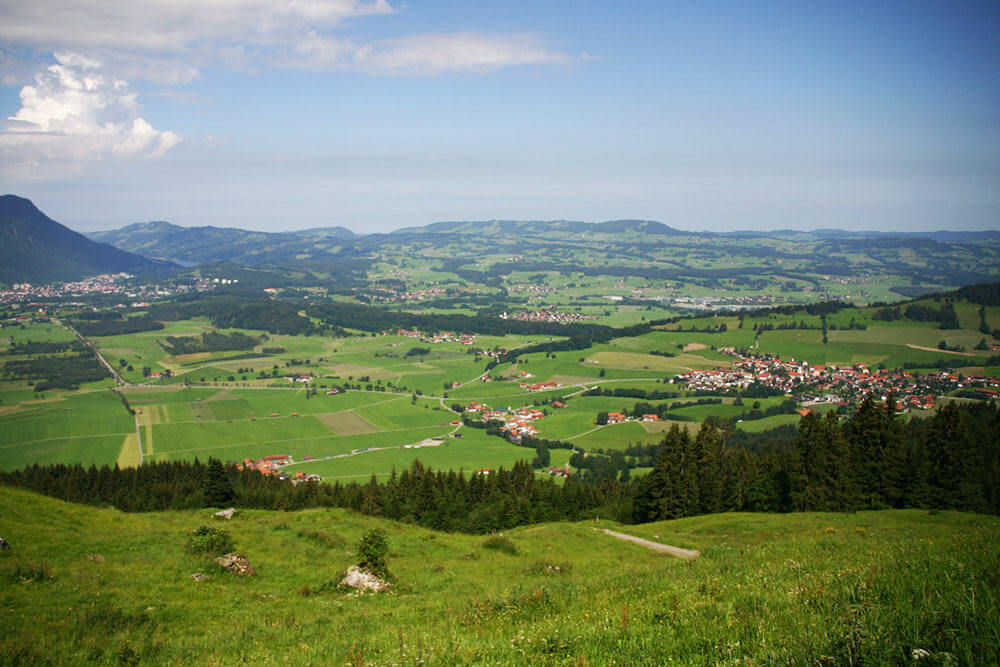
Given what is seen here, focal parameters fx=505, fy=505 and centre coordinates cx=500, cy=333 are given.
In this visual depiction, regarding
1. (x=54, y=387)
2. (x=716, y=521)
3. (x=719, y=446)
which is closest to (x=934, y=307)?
(x=719, y=446)

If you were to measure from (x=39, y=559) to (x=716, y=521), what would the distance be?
2975 centimetres

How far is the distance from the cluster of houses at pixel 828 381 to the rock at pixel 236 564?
86405 millimetres

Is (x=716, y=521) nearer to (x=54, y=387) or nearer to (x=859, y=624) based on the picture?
(x=859, y=624)

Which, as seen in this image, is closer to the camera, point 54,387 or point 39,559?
point 39,559

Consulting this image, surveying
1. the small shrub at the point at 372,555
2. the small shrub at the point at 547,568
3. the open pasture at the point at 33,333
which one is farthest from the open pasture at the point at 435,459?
the open pasture at the point at 33,333

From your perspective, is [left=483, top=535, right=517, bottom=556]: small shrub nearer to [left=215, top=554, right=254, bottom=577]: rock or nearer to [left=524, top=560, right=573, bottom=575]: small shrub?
[left=524, top=560, right=573, bottom=575]: small shrub

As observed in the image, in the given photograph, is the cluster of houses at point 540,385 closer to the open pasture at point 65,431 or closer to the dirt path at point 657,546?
the open pasture at point 65,431

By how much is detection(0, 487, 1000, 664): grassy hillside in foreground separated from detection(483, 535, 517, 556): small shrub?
83 centimetres

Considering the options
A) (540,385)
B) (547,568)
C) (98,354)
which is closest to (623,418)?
(540,385)

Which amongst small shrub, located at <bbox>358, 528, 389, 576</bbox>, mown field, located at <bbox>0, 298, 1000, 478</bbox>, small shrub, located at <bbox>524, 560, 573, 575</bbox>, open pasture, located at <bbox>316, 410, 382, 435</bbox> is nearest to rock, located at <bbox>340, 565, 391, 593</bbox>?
small shrub, located at <bbox>358, 528, 389, 576</bbox>

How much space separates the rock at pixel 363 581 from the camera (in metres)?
14.8

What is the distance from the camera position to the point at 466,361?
5517 inches

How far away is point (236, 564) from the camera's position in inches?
602

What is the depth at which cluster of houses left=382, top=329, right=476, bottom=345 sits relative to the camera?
553 ft
